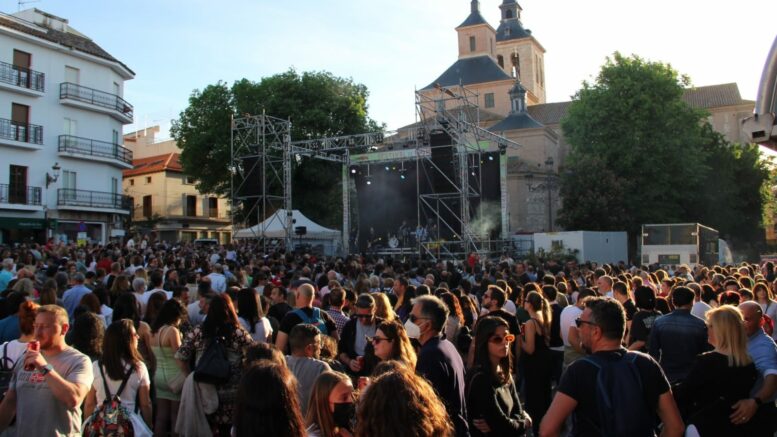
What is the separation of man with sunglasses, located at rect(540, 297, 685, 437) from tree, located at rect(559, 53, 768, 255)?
33.0 metres

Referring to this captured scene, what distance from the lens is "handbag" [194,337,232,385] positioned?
14.8 ft

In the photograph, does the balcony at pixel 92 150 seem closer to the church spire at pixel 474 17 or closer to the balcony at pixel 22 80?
the balcony at pixel 22 80

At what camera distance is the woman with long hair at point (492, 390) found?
12.4 ft

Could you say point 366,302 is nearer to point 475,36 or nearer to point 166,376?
point 166,376

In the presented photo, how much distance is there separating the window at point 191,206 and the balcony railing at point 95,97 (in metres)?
15.9

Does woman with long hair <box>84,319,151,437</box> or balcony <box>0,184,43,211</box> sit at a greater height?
balcony <box>0,184,43,211</box>

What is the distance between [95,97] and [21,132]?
451 cm

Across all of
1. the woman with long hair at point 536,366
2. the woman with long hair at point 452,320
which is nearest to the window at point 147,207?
the woman with long hair at point 452,320

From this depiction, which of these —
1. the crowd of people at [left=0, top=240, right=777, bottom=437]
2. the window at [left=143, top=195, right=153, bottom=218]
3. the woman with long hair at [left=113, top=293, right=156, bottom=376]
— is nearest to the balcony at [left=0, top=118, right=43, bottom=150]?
the window at [left=143, top=195, right=153, bottom=218]

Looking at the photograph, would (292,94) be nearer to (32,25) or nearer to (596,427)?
(32,25)

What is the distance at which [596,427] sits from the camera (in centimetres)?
339

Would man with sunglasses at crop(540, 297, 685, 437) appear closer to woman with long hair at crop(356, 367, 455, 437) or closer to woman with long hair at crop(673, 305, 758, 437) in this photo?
woman with long hair at crop(673, 305, 758, 437)

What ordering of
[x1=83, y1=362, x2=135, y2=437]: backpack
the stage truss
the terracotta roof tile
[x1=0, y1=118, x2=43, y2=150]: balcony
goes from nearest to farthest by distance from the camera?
1. [x1=83, y1=362, x2=135, y2=437]: backpack
2. the stage truss
3. [x1=0, y1=118, x2=43, y2=150]: balcony
4. the terracotta roof tile

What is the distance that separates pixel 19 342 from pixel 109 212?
3168 cm
